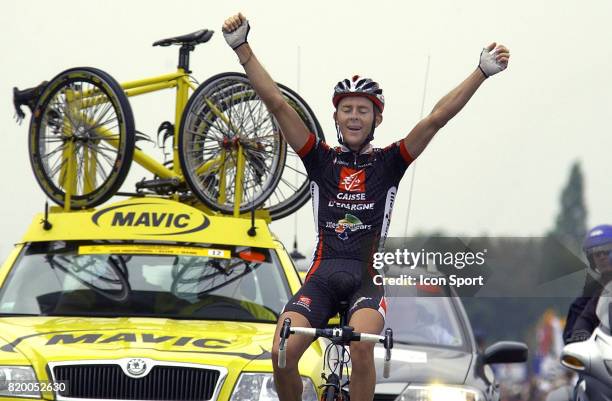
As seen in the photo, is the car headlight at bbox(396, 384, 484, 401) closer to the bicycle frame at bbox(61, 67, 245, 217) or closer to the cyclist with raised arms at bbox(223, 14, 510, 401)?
the bicycle frame at bbox(61, 67, 245, 217)

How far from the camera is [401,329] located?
1123cm

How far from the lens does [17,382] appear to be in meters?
8.06

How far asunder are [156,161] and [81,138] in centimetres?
58

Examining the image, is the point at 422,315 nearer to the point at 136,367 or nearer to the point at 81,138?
the point at 81,138

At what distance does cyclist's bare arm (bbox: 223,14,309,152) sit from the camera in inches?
305

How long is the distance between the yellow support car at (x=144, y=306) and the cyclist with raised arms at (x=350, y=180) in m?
0.68

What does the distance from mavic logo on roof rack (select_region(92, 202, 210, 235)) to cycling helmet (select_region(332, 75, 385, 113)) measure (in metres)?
2.22

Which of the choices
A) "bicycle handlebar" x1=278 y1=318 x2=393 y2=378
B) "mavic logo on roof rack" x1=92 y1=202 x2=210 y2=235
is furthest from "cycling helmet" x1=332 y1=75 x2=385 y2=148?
"mavic logo on roof rack" x1=92 y1=202 x2=210 y2=235

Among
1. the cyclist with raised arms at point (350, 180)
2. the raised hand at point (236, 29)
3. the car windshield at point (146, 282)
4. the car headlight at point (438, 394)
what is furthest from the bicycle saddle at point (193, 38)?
the raised hand at point (236, 29)

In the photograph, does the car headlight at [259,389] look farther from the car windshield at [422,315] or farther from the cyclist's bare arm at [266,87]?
the car windshield at [422,315]

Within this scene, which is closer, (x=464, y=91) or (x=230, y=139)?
(x=464, y=91)

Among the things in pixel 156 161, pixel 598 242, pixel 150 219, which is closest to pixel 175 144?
pixel 156 161

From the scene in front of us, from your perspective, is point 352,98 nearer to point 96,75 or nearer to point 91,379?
point 91,379

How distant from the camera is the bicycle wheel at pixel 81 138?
10453mm
